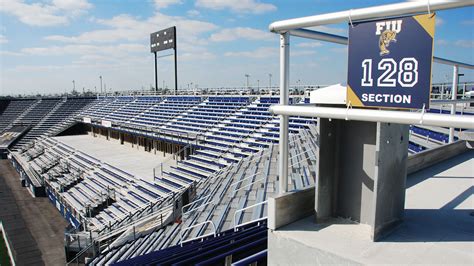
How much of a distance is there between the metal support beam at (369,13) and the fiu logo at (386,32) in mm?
79

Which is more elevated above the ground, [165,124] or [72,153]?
[165,124]

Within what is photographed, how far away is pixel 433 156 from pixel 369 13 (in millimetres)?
4001

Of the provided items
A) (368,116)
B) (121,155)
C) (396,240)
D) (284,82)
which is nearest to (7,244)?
(121,155)

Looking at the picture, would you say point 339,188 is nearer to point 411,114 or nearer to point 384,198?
point 384,198

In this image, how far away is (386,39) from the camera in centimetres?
222

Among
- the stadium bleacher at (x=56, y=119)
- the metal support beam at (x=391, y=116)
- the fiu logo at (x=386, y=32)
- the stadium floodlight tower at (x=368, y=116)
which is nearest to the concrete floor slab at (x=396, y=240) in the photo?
the stadium floodlight tower at (x=368, y=116)

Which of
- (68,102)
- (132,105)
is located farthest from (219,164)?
(68,102)

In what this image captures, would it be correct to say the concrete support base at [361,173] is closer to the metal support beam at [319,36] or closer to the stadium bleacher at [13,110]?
the metal support beam at [319,36]

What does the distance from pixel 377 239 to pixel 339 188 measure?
1.92ft

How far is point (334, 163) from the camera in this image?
9.89ft

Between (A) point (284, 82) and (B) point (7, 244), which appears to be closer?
(A) point (284, 82)

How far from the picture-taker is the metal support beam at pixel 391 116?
1.87 metres

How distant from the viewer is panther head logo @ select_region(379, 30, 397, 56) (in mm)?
2187

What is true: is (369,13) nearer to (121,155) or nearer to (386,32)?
(386,32)
